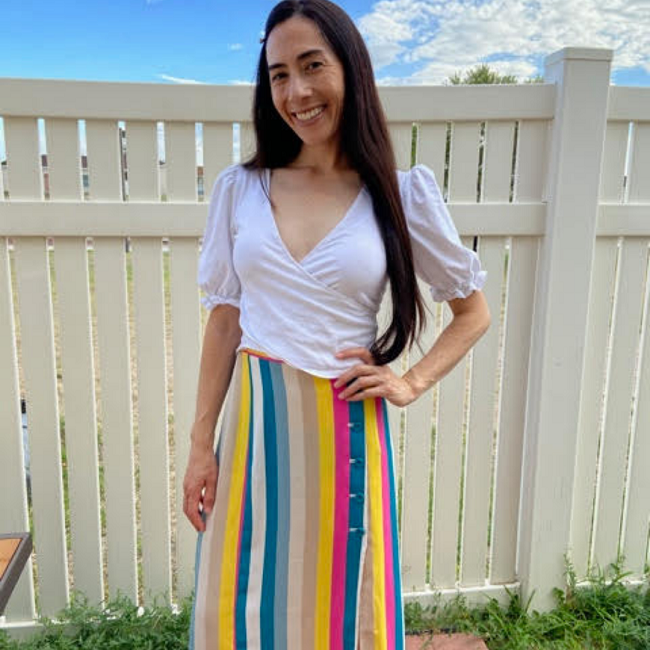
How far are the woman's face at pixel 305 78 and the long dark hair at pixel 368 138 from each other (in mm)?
18

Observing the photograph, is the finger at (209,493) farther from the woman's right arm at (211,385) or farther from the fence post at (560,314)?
the fence post at (560,314)

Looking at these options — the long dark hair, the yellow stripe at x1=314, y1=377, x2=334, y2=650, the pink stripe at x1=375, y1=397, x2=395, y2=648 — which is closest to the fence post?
the long dark hair

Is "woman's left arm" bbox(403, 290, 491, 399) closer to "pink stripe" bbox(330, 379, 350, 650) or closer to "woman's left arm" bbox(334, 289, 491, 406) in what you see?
"woman's left arm" bbox(334, 289, 491, 406)

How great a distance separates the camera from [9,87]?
1.79 m

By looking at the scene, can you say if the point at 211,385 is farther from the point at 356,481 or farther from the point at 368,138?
the point at 368,138

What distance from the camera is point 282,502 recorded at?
3.93ft

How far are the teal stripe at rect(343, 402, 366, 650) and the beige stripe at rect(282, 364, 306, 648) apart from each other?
0.30ft

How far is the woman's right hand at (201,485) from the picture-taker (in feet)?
4.30

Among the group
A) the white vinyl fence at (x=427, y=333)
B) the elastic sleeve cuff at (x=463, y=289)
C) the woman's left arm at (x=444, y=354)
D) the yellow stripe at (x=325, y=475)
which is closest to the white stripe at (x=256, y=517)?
the yellow stripe at (x=325, y=475)

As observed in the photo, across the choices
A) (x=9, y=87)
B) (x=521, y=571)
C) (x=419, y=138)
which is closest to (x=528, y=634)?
(x=521, y=571)

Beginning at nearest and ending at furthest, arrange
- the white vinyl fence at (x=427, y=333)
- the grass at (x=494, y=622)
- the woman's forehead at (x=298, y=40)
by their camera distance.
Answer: the woman's forehead at (x=298, y=40)
the white vinyl fence at (x=427, y=333)
the grass at (x=494, y=622)

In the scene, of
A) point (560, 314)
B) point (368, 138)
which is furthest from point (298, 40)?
point (560, 314)

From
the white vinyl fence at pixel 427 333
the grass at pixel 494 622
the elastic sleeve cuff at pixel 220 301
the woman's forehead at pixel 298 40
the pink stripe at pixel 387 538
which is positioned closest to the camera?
the woman's forehead at pixel 298 40

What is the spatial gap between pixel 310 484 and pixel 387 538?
0.68ft
